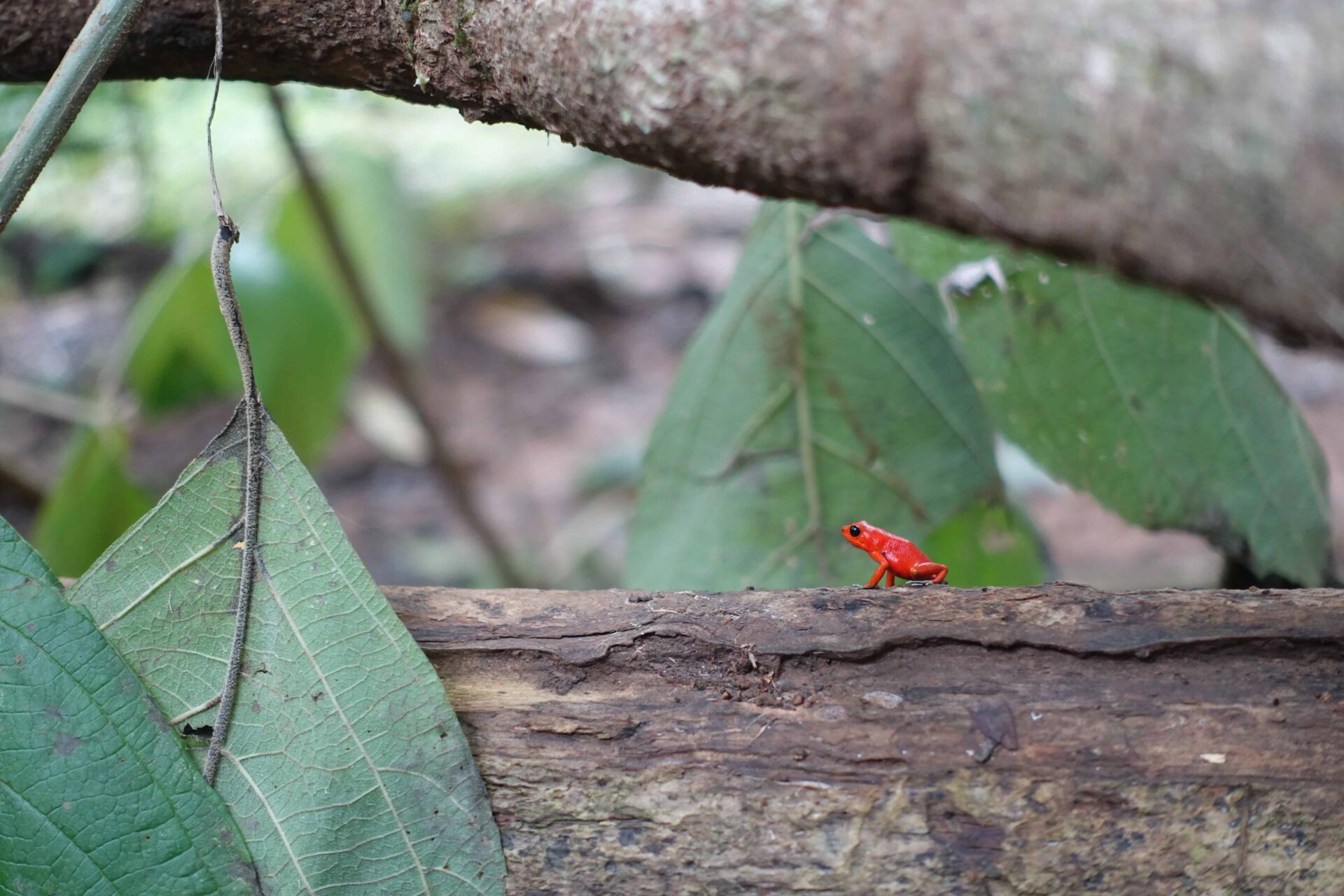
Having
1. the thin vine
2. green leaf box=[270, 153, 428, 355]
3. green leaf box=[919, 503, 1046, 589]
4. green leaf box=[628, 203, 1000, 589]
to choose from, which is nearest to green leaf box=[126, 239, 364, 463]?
green leaf box=[270, 153, 428, 355]

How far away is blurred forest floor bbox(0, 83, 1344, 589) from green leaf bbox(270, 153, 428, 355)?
79cm

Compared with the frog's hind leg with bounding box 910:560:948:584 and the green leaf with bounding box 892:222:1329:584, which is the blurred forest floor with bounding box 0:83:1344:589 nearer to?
the green leaf with bounding box 892:222:1329:584

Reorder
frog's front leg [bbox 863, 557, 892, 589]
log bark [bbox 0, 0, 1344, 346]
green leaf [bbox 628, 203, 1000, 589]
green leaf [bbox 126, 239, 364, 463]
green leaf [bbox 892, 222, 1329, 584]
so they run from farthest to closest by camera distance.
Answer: green leaf [bbox 126, 239, 364, 463] < green leaf [bbox 628, 203, 1000, 589] < green leaf [bbox 892, 222, 1329, 584] < frog's front leg [bbox 863, 557, 892, 589] < log bark [bbox 0, 0, 1344, 346]

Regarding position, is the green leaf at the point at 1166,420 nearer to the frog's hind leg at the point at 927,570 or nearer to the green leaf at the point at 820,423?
the green leaf at the point at 820,423


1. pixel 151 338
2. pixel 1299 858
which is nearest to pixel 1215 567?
pixel 1299 858

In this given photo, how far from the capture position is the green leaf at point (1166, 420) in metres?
1.44

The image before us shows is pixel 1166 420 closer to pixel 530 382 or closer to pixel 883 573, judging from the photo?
pixel 883 573

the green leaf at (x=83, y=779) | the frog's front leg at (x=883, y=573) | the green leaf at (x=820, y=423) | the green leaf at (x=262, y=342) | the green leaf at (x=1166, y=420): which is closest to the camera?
the green leaf at (x=83, y=779)

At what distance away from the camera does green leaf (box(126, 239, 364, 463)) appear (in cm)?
223

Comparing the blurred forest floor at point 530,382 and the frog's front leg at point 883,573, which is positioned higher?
the frog's front leg at point 883,573

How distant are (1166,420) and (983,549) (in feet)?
1.10

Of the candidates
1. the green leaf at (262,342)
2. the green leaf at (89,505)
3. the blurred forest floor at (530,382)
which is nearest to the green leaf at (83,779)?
the green leaf at (89,505)

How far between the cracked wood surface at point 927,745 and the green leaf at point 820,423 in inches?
25.1

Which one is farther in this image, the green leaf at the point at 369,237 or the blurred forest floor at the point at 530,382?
the blurred forest floor at the point at 530,382
